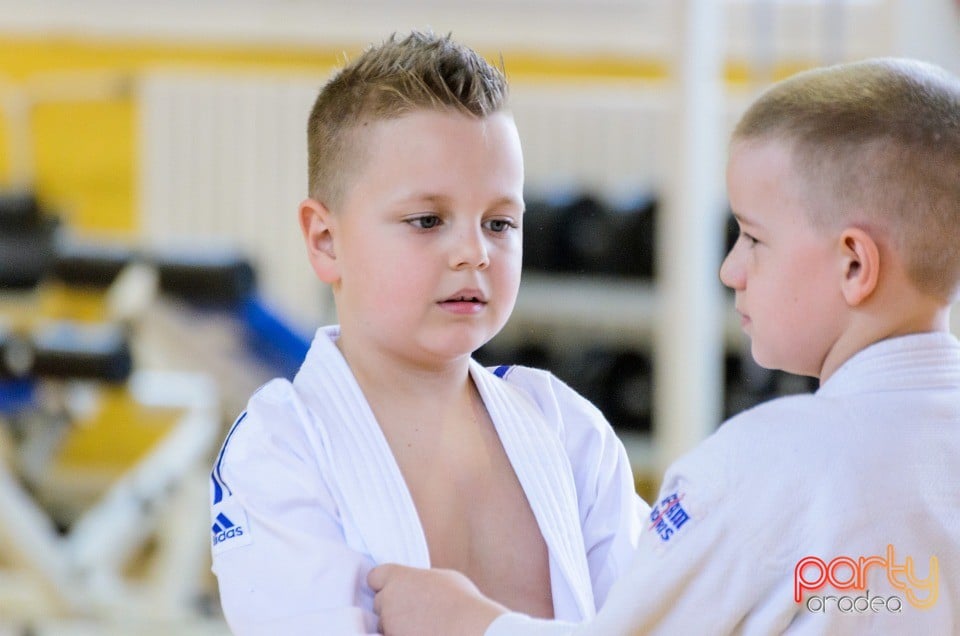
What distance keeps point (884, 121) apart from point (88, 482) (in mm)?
3550

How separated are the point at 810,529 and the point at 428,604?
231 mm

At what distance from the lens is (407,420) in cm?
84

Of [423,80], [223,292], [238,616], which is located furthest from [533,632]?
[223,292]

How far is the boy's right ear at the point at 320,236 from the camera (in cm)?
82

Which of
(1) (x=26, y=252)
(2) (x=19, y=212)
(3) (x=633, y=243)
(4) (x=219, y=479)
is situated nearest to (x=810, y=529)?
(4) (x=219, y=479)

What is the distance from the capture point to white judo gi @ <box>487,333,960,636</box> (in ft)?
2.34

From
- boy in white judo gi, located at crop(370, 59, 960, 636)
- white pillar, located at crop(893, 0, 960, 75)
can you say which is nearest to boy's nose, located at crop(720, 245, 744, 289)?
boy in white judo gi, located at crop(370, 59, 960, 636)

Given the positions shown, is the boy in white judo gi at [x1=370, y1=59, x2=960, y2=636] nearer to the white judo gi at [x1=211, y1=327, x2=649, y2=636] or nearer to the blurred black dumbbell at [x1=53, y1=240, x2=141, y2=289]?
the white judo gi at [x1=211, y1=327, x2=649, y2=636]

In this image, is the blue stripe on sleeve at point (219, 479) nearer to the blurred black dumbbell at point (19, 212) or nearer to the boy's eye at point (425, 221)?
the boy's eye at point (425, 221)

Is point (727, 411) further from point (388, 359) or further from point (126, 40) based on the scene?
point (126, 40)

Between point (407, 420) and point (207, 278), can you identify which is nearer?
point (407, 420)

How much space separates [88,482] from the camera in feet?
12.8

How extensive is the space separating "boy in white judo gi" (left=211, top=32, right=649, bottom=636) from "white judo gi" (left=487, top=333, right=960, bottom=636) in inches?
4.1

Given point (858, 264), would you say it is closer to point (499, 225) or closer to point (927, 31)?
point (499, 225)
